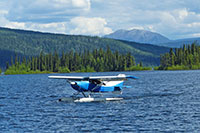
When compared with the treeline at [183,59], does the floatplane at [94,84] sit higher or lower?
lower

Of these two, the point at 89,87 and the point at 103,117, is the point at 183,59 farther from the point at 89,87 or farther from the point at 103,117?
the point at 103,117

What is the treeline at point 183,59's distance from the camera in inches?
6447

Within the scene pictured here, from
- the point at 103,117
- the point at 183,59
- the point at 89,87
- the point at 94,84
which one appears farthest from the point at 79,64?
the point at 103,117

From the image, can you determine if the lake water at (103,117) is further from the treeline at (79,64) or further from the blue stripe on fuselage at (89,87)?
the treeline at (79,64)

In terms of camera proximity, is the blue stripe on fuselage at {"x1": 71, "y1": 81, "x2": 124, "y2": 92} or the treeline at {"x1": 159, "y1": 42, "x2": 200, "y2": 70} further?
the treeline at {"x1": 159, "y1": 42, "x2": 200, "y2": 70}

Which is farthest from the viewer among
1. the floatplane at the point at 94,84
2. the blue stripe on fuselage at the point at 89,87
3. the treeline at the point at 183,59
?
the treeline at the point at 183,59

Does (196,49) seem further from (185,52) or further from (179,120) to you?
(179,120)

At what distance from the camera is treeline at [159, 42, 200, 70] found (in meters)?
164

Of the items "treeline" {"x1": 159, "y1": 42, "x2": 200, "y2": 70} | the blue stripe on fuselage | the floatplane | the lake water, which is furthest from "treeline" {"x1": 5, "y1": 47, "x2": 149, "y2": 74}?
the lake water

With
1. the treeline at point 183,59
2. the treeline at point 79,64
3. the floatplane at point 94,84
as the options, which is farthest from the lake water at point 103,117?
the treeline at point 79,64

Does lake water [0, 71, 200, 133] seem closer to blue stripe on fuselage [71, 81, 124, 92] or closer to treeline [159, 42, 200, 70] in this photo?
blue stripe on fuselage [71, 81, 124, 92]

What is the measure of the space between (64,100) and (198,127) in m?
20.1

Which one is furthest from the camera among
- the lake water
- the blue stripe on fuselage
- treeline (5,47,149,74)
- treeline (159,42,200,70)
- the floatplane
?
treeline (5,47,149,74)

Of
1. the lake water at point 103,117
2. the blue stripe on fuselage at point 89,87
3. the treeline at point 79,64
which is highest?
the treeline at point 79,64
